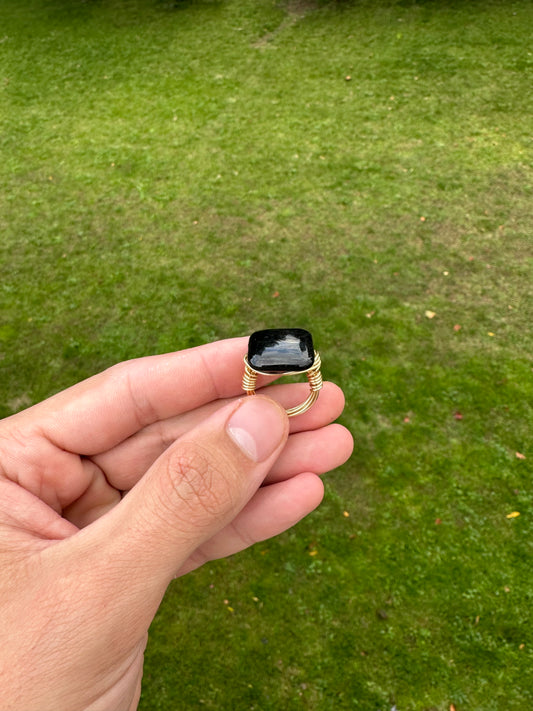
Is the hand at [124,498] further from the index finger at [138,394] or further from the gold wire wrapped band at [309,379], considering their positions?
the gold wire wrapped band at [309,379]

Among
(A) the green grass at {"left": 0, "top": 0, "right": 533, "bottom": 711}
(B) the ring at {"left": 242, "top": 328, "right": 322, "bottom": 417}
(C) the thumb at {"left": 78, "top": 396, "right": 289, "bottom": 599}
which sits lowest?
(A) the green grass at {"left": 0, "top": 0, "right": 533, "bottom": 711}

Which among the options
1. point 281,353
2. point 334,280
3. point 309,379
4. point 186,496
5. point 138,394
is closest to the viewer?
point 186,496

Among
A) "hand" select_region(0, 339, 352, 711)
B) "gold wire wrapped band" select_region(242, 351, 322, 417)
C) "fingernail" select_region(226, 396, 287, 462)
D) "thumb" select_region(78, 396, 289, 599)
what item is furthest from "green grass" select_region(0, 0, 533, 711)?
"fingernail" select_region(226, 396, 287, 462)

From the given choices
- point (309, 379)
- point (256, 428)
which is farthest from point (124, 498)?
point (309, 379)

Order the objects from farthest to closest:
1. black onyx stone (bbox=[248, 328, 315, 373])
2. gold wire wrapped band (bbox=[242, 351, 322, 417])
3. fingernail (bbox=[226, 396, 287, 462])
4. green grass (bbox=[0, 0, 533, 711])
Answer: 1. green grass (bbox=[0, 0, 533, 711])
2. gold wire wrapped band (bbox=[242, 351, 322, 417])
3. black onyx stone (bbox=[248, 328, 315, 373])
4. fingernail (bbox=[226, 396, 287, 462])

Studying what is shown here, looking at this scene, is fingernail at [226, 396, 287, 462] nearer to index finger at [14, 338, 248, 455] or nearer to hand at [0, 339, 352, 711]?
hand at [0, 339, 352, 711]

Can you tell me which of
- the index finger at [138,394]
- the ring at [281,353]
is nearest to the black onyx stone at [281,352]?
the ring at [281,353]

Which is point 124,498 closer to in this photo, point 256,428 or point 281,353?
point 256,428
